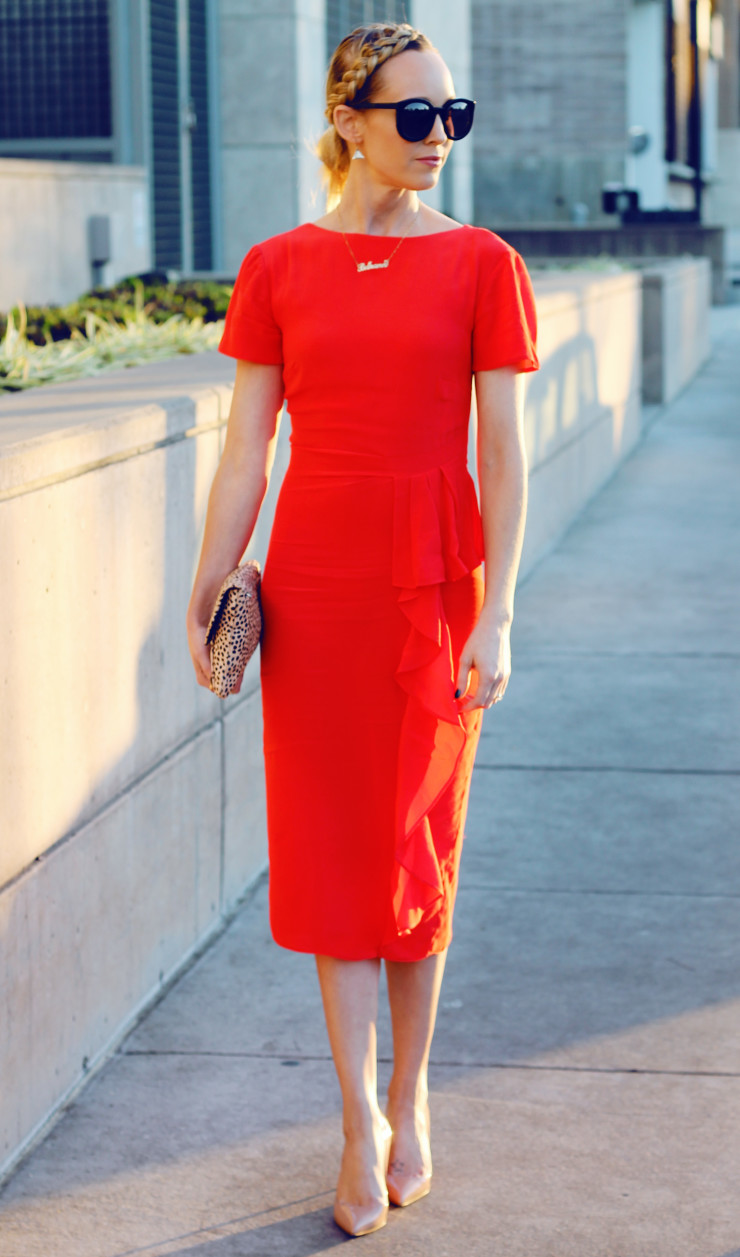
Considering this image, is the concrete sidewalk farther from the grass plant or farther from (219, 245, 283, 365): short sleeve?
the grass plant

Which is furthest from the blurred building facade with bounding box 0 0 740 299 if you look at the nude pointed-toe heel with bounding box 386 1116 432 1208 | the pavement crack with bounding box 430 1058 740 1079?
the nude pointed-toe heel with bounding box 386 1116 432 1208

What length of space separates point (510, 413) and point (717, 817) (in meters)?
2.87

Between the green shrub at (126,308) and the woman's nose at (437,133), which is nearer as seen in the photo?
the woman's nose at (437,133)

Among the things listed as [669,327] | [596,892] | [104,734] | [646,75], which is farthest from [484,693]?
[646,75]

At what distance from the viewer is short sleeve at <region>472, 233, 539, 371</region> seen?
3.03m

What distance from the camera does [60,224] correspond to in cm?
1306

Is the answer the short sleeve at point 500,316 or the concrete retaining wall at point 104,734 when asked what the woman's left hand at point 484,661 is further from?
the concrete retaining wall at point 104,734

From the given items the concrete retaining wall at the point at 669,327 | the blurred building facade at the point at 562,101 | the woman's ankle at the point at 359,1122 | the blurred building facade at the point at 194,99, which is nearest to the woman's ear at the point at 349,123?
the woman's ankle at the point at 359,1122

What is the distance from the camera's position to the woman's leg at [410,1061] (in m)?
3.35

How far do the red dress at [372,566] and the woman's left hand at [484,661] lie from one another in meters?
0.05

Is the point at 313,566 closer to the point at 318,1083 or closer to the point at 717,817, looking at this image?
the point at 318,1083

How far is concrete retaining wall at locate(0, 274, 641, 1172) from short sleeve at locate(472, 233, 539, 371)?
929 millimetres

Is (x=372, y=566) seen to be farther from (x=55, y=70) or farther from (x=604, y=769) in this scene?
Result: (x=55, y=70)

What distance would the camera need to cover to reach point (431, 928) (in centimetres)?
328
